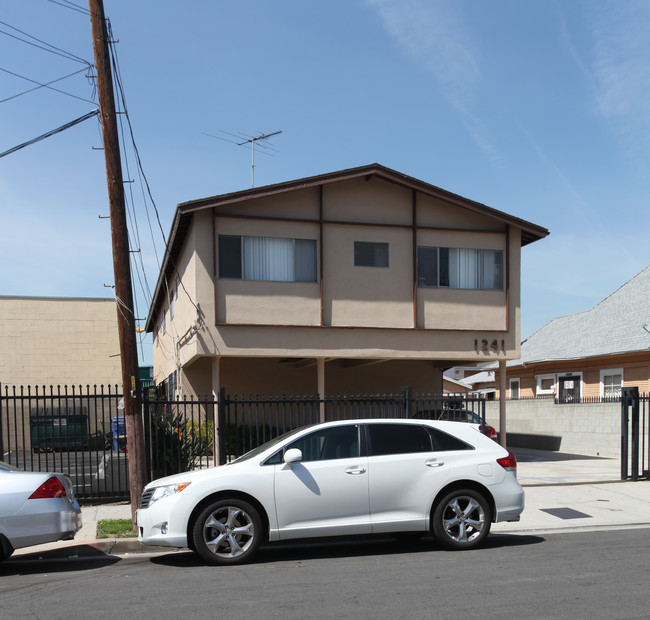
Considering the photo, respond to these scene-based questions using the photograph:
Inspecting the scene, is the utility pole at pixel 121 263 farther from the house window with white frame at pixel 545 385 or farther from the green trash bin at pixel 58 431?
the house window with white frame at pixel 545 385

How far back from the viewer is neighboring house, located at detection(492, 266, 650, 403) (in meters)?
24.1

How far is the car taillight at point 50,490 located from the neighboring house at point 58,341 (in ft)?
69.3

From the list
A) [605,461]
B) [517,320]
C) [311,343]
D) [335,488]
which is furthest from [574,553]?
[605,461]

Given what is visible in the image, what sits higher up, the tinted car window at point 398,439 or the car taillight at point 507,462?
the tinted car window at point 398,439

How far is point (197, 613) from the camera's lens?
19.7 ft

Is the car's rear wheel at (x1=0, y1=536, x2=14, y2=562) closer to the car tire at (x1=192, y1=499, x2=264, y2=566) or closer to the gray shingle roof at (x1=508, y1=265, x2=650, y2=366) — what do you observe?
the car tire at (x1=192, y1=499, x2=264, y2=566)

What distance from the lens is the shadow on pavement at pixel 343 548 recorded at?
838 cm

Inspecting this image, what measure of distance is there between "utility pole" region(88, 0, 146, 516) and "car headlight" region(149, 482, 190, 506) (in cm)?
202

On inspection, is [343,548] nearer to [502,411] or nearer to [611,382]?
[502,411]

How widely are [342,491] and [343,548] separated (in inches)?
50.4

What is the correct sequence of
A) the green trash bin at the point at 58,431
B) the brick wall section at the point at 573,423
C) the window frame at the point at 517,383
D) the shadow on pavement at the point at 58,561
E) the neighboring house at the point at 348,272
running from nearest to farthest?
the shadow on pavement at the point at 58,561, the green trash bin at the point at 58,431, the neighboring house at the point at 348,272, the brick wall section at the point at 573,423, the window frame at the point at 517,383

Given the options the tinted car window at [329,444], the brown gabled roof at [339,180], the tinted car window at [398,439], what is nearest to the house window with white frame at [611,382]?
the brown gabled roof at [339,180]

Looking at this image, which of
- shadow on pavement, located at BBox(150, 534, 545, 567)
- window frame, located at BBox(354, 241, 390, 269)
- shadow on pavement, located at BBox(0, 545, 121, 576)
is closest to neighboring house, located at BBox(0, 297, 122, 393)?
window frame, located at BBox(354, 241, 390, 269)

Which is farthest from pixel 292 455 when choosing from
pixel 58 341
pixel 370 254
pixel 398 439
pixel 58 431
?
pixel 58 341
